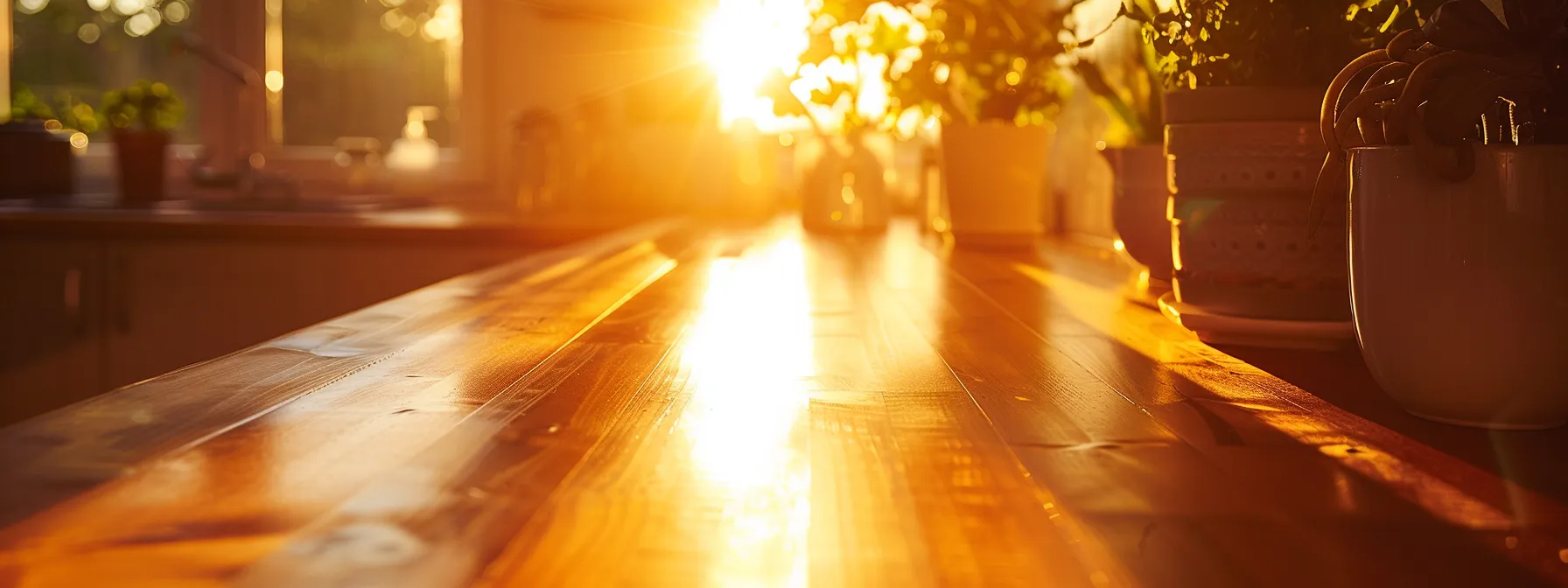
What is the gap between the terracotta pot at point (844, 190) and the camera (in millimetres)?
1993

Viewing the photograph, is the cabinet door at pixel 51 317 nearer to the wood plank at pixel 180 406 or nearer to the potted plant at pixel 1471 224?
the wood plank at pixel 180 406

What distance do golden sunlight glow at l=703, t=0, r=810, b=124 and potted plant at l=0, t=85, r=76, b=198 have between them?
158 cm

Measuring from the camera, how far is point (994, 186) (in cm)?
168

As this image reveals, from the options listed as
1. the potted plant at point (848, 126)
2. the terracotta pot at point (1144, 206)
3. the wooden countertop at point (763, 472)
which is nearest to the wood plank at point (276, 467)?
the wooden countertop at point (763, 472)

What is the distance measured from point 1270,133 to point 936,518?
1.51 feet

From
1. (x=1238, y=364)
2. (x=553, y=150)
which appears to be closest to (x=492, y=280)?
(x=1238, y=364)

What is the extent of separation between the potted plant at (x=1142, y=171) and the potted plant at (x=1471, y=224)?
17.4 inches

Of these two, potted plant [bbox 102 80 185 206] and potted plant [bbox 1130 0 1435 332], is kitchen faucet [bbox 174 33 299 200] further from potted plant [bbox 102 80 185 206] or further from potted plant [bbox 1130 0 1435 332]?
potted plant [bbox 1130 0 1435 332]

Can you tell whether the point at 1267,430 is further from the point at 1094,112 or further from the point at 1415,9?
the point at 1094,112

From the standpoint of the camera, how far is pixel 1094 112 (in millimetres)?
2092

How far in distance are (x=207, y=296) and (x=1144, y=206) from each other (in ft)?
5.72

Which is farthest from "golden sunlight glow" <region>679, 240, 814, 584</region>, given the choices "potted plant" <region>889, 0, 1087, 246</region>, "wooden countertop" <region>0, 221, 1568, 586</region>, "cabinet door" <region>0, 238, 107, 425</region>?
"cabinet door" <region>0, 238, 107, 425</region>

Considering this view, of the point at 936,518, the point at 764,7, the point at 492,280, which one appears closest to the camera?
the point at 936,518

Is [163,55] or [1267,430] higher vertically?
[163,55]
